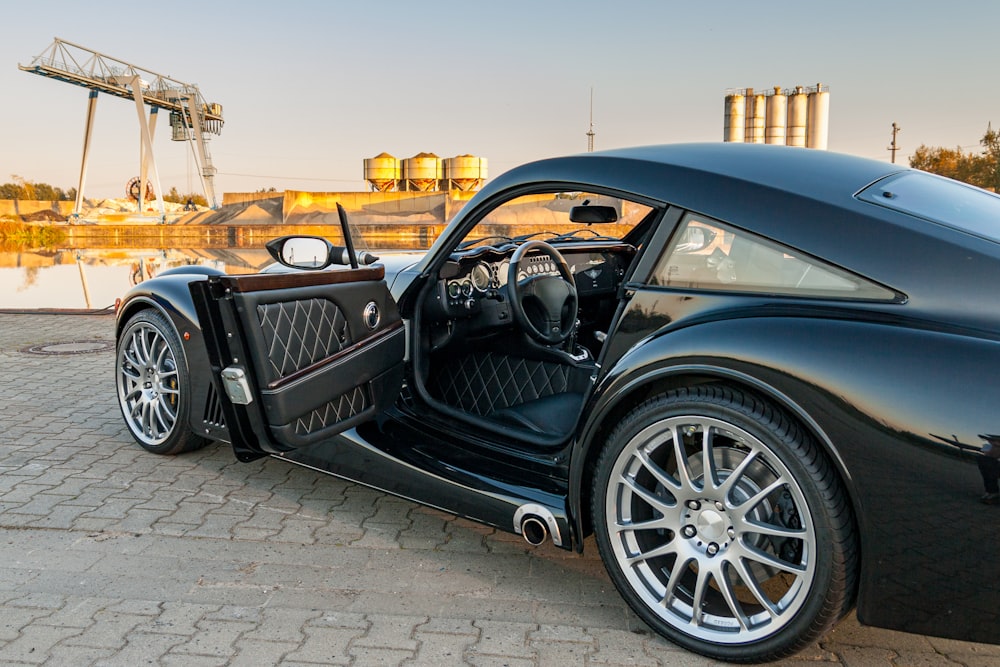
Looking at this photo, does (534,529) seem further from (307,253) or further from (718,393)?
(307,253)

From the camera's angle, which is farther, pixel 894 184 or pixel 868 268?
pixel 894 184

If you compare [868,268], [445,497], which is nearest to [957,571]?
[868,268]

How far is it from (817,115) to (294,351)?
55.5 metres

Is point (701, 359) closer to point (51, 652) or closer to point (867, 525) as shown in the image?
point (867, 525)

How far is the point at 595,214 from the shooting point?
3516 mm

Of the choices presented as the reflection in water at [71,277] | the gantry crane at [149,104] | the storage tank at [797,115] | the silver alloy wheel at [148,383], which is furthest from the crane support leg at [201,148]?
the silver alloy wheel at [148,383]

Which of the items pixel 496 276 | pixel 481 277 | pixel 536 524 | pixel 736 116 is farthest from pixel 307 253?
pixel 736 116

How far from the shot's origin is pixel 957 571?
1856 millimetres

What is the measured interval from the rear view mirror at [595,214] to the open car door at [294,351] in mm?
955

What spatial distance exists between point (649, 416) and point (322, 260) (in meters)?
1.81

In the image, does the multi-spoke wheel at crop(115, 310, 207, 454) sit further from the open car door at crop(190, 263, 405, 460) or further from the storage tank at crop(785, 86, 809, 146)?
the storage tank at crop(785, 86, 809, 146)

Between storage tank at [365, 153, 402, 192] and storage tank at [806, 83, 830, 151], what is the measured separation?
33.6 meters

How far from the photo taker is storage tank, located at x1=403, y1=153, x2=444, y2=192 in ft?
217

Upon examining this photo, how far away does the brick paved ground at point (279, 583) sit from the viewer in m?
2.39
